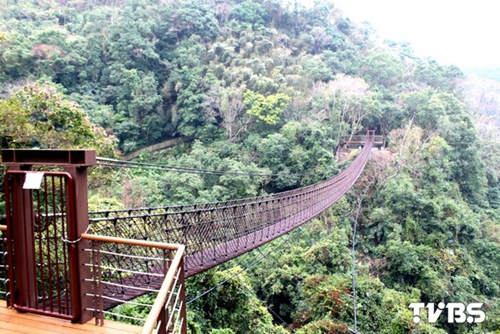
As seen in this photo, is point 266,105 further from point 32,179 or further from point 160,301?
point 160,301

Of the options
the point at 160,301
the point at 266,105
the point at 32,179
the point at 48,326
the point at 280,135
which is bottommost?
the point at 48,326

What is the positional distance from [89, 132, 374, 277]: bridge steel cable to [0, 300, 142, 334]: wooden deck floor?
472 mm

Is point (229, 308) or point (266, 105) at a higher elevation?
point (266, 105)

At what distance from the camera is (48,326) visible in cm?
123

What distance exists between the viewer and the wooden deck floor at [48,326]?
1.20 m

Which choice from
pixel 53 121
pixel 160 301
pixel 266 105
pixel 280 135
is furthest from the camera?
→ pixel 266 105

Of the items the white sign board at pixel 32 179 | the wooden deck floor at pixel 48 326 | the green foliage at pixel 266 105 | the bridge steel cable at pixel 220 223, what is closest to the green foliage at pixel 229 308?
the bridge steel cable at pixel 220 223

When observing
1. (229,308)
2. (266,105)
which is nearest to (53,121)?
(229,308)

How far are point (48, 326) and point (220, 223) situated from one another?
2.22 m

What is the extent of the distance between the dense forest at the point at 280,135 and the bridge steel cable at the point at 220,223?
1.04 m

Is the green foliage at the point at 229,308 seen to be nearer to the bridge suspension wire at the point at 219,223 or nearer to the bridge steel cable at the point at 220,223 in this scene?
the bridge steel cable at the point at 220,223

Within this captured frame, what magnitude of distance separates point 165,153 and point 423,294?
9.54 meters

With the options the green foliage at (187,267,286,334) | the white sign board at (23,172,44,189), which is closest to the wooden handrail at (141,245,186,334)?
the white sign board at (23,172,44,189)

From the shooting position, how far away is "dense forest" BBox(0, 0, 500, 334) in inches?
204
